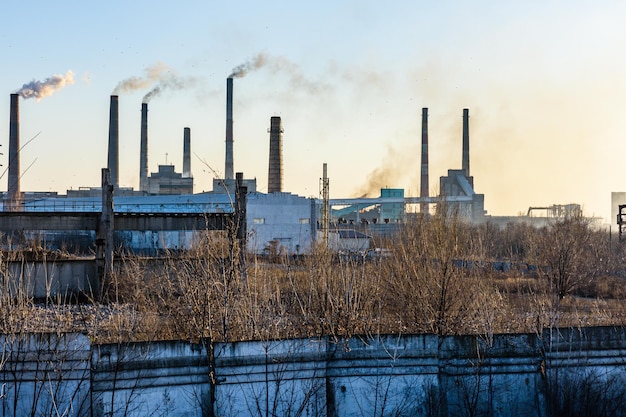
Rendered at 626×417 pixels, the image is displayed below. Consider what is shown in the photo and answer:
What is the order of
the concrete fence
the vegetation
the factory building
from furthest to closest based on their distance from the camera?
the factory building < the vegetation < the concrete fence

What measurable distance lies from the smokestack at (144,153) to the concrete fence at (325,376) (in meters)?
50.6

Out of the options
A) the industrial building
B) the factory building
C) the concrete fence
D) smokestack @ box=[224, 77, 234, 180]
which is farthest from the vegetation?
the factory building

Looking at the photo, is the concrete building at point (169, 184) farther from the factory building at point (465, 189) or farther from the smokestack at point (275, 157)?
the factory building at point (465, 189)

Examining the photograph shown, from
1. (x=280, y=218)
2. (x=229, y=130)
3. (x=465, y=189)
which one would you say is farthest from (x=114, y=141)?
(x=465, y=189)

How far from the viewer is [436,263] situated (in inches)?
508

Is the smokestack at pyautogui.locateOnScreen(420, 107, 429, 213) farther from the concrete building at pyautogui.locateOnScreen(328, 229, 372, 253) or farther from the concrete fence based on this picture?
the concrete fence

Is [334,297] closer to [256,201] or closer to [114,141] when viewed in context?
[256,201]

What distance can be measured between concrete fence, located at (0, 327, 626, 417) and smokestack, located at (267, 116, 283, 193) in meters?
39.3

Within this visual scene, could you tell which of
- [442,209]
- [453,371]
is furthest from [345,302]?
[442,209]

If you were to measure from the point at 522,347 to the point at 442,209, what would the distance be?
8.54m

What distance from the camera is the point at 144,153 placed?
187 feet

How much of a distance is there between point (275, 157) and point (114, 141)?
12.2 m

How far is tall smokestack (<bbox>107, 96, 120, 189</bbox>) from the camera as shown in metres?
49.8

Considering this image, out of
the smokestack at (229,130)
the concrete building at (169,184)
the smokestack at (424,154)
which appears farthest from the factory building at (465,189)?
the concrete building at (169,184)
